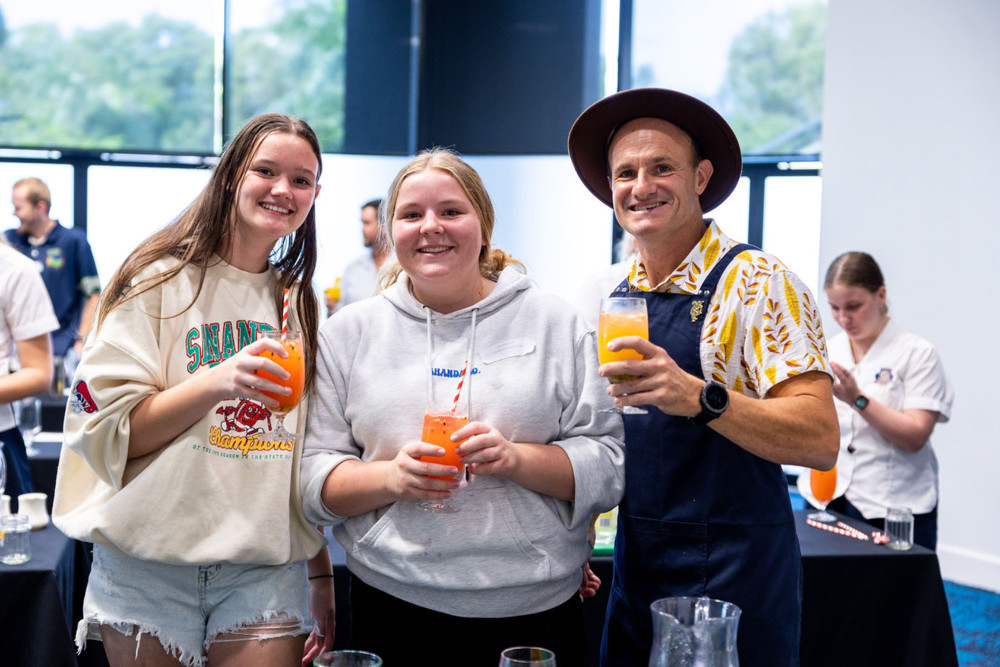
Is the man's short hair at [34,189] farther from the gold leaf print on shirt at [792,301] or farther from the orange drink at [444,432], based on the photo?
the gold leaf print on shirt at [792,301]

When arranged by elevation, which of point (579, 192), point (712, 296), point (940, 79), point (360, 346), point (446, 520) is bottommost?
point (446, 520)

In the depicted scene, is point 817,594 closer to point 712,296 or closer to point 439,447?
point 712,296

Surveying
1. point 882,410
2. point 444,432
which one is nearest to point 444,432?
point 444,432

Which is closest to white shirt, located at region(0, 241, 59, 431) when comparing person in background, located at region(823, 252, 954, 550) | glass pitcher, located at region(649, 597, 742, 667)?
glass pitcher, located at region(649, 597, 742, 667)

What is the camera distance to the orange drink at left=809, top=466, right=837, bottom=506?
3018 millimetres

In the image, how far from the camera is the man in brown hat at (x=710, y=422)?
1712 millimetres

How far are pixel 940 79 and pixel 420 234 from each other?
4.49 m

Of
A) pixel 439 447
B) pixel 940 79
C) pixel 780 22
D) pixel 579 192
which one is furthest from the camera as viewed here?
pixel 579 192

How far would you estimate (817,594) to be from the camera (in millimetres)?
2732

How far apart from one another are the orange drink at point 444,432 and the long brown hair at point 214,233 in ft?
1.12

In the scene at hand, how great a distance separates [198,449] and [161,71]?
22.8 feet

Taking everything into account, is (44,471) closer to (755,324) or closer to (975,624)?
(755,324)

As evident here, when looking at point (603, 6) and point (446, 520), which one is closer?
point (446, 520)

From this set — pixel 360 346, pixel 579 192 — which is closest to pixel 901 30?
pixel 579 192
